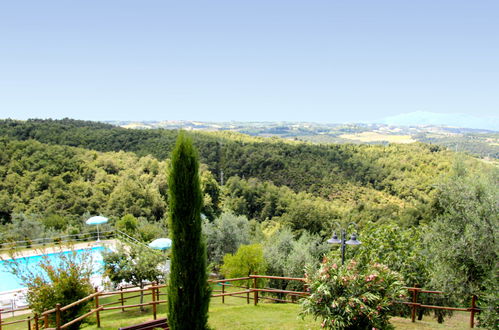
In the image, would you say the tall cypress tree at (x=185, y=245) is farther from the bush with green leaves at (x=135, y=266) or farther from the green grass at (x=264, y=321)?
the bush with green leaves at (x=135, y=266)

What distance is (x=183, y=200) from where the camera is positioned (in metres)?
6.75

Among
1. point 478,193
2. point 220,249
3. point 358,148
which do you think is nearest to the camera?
point 478,193

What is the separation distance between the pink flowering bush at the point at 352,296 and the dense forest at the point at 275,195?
1733 millimetres

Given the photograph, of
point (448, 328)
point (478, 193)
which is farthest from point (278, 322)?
point (478, 193)

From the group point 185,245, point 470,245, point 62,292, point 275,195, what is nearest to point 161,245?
point 62,292

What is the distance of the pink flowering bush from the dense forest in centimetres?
173

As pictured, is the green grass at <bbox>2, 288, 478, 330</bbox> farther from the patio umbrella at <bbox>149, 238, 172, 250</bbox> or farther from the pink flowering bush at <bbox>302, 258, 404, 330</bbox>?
the patio umbrella at <bbox>149, 238, 172, 250</bbox>

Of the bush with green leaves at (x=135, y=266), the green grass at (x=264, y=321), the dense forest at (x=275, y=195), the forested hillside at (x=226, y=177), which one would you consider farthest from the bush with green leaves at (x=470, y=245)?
the forested hillside at (x=226, y=177)

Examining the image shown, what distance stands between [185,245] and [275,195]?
4744 cm

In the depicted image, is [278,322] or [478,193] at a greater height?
[478,193]

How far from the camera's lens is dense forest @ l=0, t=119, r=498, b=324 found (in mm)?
8680

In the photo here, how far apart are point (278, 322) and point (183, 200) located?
423 centimetres

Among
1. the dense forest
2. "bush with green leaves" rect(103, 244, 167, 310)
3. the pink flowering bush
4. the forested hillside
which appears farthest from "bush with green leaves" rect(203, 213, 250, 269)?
the pink flowering bush

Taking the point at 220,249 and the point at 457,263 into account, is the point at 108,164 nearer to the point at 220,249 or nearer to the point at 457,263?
the point at 220,249
